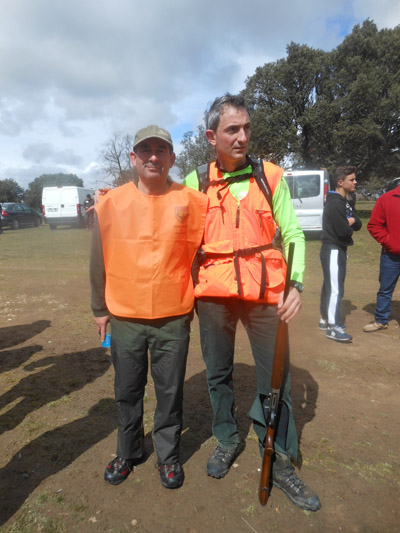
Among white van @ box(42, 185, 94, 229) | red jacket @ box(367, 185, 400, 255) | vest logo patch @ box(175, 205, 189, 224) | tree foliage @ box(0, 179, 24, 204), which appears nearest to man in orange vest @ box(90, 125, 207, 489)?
vest logo patch @ box(175, 205, 189, 224)

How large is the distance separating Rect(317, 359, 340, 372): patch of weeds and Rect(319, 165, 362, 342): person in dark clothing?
2.26 ft

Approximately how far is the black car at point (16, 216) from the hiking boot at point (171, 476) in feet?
80.8

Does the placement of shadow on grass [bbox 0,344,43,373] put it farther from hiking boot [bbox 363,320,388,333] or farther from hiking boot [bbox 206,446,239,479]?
hiking boot [bbox 363,320,388,333]

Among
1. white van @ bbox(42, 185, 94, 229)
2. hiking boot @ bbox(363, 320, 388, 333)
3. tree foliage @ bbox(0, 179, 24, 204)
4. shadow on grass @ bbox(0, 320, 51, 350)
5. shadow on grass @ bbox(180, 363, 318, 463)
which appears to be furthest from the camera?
tree foliage @ bbox(0, 179, 24, 204)

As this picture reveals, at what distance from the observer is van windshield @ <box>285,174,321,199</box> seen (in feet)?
47.8

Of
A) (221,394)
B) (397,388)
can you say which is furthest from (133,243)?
(397,388)

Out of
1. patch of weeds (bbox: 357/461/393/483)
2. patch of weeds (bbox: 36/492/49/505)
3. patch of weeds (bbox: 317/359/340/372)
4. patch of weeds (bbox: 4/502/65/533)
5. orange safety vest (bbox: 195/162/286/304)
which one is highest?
orange safety vest (bbox: 195/162/286/304)

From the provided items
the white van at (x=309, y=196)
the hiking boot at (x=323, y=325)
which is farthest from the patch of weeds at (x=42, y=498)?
the white van at (x=309, y=196)

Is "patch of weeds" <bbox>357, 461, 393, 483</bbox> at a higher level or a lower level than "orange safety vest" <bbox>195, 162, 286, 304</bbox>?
lower

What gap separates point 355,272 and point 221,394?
7.72 meters

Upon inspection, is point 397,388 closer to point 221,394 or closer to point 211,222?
point 221,394

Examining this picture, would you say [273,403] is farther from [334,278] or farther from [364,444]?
[334,278]

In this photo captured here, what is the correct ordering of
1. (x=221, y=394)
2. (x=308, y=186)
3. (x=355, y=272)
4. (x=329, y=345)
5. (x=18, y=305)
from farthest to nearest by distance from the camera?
(x=308, y=186) < (x=355, y=272) < (x=18, y=305) < (x=329, y=345) < (x=221, y=394)

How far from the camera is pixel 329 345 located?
489 cm
